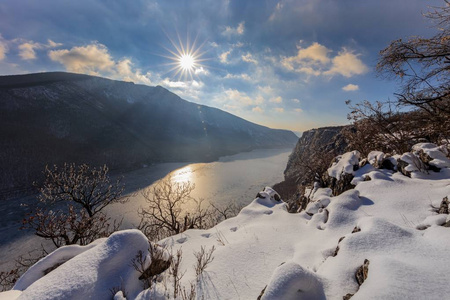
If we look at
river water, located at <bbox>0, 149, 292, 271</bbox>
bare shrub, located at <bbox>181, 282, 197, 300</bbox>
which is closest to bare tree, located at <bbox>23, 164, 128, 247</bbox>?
river water, located at <bbox>0, 149, 292, 271</bbox>

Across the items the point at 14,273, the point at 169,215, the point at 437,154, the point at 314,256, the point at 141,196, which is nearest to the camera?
the point at 314,256

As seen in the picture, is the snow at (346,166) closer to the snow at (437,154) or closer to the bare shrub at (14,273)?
the snow at (437,154)

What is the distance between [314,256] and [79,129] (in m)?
146

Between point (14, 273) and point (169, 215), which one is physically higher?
point (14, 273)

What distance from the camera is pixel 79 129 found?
11538 cm

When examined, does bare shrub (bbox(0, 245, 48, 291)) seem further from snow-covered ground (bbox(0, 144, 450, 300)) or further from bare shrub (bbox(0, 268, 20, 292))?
snow-covered ground (bbox(0, 144, 450, 300))

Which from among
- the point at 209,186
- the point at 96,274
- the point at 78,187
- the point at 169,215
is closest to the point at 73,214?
the point at 78,187

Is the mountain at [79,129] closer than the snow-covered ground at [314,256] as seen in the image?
No

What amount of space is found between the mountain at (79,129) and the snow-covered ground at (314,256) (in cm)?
8799

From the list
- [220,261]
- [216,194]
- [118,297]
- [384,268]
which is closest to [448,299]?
[384,268]

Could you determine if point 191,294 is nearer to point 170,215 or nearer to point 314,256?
point 314,256

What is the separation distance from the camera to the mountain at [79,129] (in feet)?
270

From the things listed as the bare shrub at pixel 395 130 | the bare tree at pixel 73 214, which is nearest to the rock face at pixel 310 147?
the bare shrub at pixel 395 130

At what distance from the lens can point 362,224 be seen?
15.9 ft
